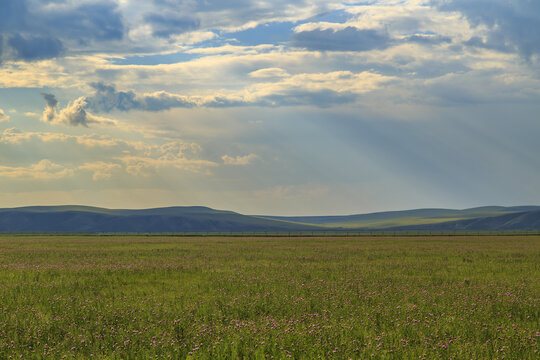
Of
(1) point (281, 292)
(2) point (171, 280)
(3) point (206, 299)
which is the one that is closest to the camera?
(3) point (206, 299)

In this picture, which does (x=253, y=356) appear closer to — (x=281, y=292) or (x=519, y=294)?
(x=281, y=292)

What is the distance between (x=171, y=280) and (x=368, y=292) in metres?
10.6

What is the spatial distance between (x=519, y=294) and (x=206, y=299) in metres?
11.2

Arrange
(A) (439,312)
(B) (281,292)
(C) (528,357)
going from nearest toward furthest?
(C) (528,357)
(A) (439,312)
(B) (281,292)

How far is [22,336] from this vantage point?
38.4 ft

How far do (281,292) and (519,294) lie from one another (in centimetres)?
860

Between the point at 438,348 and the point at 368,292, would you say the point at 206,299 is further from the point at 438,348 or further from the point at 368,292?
the point at 438,348

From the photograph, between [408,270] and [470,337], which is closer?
[470,337]

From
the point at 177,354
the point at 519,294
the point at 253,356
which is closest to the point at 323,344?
the point at 253,356

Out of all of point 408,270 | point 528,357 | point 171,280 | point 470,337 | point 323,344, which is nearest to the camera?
point 528,357

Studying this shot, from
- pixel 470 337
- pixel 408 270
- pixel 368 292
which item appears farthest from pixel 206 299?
pixel 408 270

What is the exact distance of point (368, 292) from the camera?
17.7 meters

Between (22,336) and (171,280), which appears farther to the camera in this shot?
(171,280)

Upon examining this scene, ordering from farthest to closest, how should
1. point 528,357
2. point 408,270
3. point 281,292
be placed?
point 408,270 → point 281,292 → point 528,357
